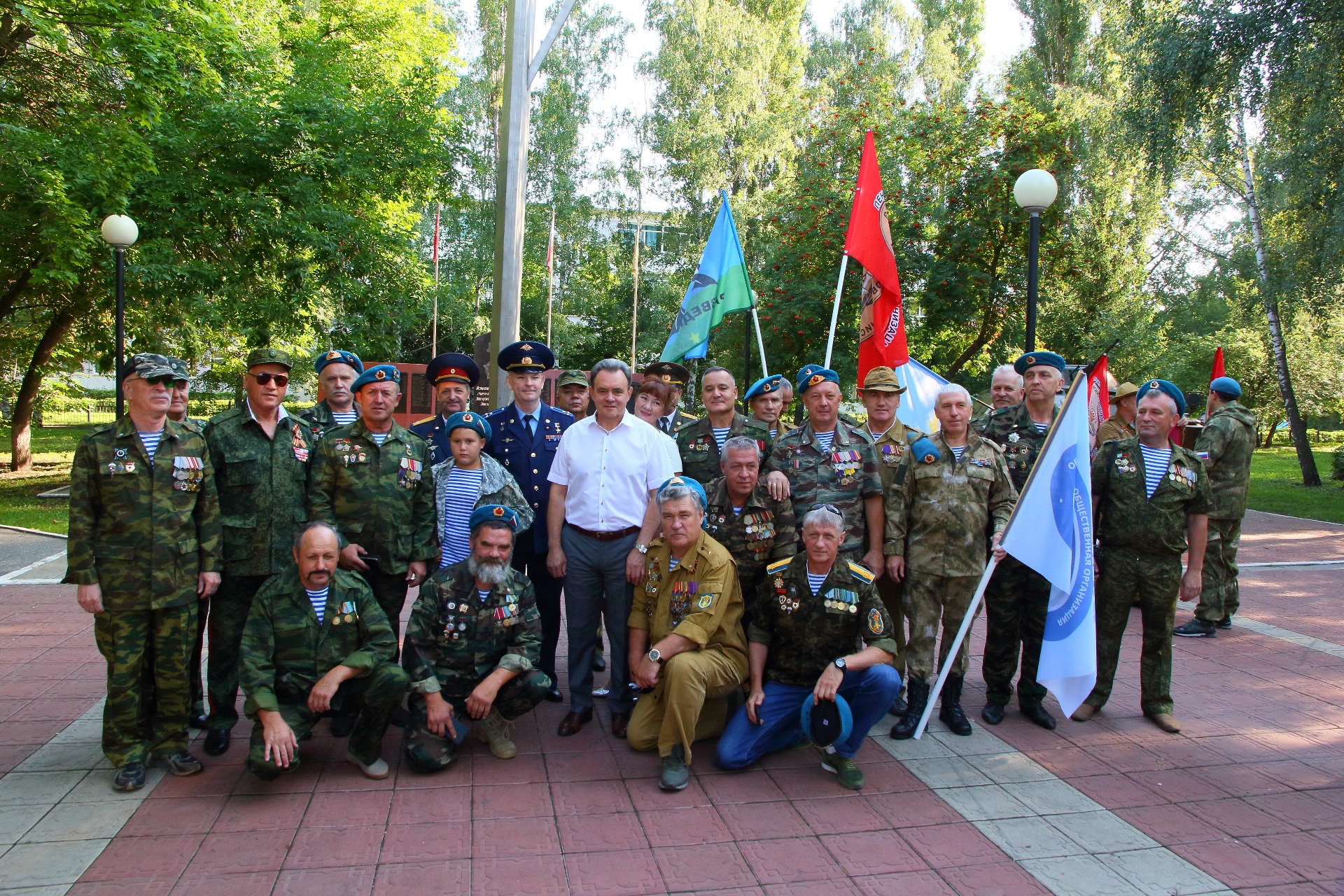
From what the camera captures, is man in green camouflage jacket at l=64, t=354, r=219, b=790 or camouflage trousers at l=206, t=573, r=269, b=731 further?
camouflage trousers at l=206, t=573, r=269, b=731

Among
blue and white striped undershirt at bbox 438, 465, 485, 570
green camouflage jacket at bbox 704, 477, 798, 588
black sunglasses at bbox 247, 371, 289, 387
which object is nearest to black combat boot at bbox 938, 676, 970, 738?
green camouflage jacket at bbox 704, 477, 798, 588

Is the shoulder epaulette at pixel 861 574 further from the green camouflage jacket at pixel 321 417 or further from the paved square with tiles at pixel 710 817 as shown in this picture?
the green camouflage jacket at pixel 321 417

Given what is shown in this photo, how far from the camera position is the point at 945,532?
4.79m

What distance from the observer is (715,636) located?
4.45 meters

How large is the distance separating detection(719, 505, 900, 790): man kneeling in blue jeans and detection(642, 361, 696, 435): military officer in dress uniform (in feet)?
7.20

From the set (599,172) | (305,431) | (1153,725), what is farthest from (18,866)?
(599,172)

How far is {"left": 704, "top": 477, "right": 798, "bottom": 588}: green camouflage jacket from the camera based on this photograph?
4.75 m

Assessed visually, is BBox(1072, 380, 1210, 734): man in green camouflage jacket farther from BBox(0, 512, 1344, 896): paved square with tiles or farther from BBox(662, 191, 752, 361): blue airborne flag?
BBox(662, 191, 752, 361): blue airborne flag

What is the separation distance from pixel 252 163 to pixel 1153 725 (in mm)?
13084

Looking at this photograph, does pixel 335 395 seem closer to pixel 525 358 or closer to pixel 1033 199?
pixel 525 358

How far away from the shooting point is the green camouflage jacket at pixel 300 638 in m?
3.99

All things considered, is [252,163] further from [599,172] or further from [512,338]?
[599,172]

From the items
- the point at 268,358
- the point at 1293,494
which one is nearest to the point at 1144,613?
the point at 268,358

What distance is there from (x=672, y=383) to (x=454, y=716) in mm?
3046
